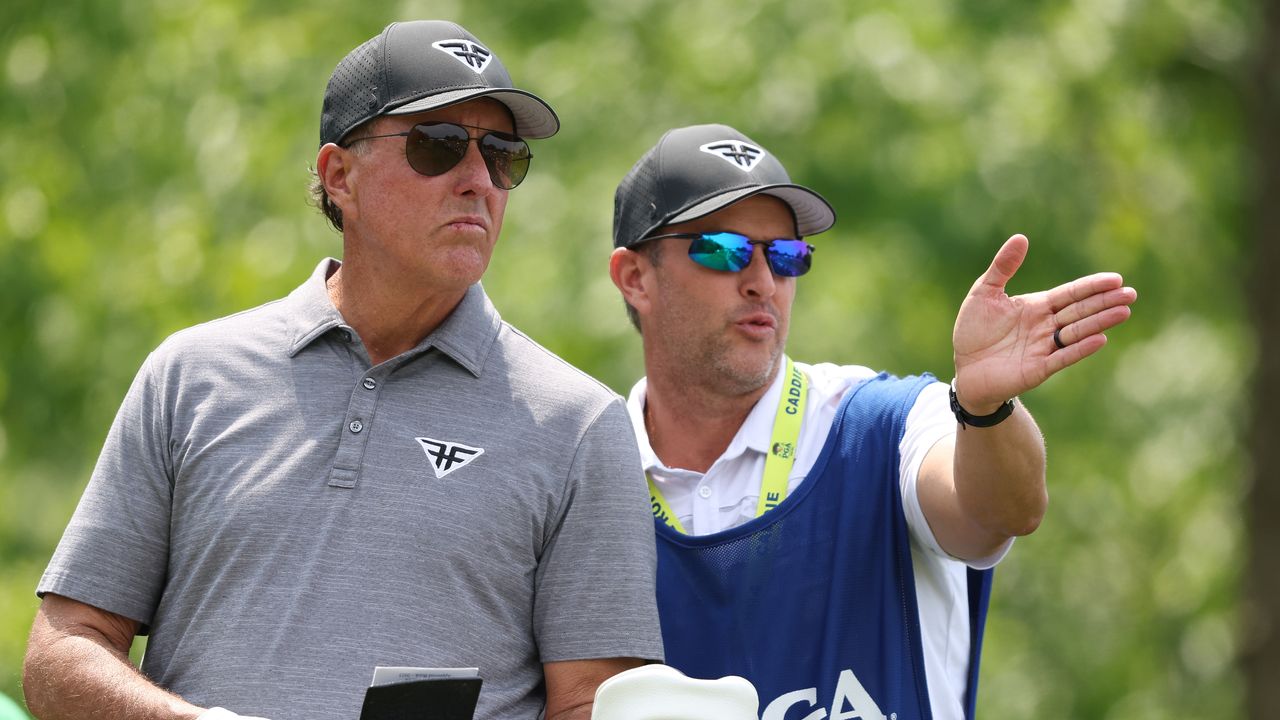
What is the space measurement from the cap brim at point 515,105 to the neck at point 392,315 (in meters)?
0.36

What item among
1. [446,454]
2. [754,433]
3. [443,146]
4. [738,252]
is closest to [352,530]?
[446,454]

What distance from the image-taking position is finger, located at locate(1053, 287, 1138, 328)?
10.4 feet

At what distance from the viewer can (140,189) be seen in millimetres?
8383

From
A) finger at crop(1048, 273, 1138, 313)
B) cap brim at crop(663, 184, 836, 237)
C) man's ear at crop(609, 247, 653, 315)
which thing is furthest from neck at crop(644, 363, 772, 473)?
finger at crop(1048, 273, 1138, 313)

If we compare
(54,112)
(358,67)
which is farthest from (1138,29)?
(358,67)

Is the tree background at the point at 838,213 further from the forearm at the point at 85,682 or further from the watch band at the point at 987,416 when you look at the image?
the forearm at the point at 85,682

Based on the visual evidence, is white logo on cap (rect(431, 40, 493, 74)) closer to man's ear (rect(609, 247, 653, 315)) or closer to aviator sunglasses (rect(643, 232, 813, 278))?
aviator sunglasses (rect(643, 232, 813, 278))

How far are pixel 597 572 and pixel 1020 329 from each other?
3.09 feet

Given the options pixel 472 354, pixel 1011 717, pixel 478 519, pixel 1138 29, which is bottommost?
pixel 1011 717

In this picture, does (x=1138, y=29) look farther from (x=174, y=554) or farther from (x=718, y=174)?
(x=174, y=554)

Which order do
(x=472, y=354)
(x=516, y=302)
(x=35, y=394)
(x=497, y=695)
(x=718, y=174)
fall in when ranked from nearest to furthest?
(x=497, y=695) → (x=472, y=354) → (x=718, y=174) → (x=516, y=302) → (x=35, y=394)

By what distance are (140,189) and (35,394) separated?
1.14 meters

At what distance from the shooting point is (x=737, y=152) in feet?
14.2

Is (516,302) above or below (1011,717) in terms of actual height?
above
